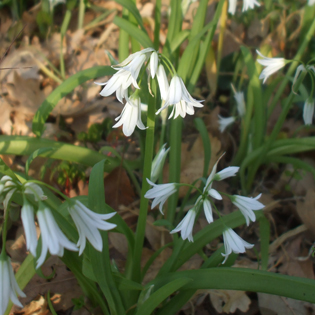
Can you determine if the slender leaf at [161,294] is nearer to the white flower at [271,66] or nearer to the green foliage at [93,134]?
the white flower at [271,66]

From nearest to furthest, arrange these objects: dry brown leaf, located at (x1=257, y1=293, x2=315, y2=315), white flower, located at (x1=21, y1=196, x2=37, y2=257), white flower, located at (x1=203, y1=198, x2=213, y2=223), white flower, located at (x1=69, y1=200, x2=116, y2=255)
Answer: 1. white flower, located at (x1=21, y1=196, x2=37, y2=257)
2. white flower, located at (x1=69, y1=200, x2=116, y2=255)
3. white flower, located at (x1=203, y1=198, x2=213, y2=223)
4. dry brown leaf, located at (x1=257, y1=293, x2=315, y2=315)

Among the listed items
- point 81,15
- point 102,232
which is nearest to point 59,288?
point 102,232

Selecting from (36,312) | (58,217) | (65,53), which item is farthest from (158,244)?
(65,53)

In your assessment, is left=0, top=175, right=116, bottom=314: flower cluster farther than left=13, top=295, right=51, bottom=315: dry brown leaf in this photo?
No

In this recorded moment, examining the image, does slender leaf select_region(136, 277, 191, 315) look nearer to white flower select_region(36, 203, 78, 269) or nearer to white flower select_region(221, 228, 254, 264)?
white flower select_region(221, 228, 254, 264)

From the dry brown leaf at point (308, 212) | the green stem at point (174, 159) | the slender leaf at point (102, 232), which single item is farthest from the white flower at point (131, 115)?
the dry brown leaf at point (308, 212)

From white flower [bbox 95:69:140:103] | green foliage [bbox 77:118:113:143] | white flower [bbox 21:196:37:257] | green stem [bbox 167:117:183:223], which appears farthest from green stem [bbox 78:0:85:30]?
white flower [bbox 21:196:37:257]

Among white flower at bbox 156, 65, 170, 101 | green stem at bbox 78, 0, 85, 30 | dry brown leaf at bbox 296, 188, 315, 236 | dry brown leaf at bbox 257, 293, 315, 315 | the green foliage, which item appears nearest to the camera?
white flower at bbox 156, 65, 170, 101

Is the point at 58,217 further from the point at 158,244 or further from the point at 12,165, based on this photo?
the point at 12,165

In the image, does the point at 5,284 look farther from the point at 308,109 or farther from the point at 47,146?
the point at 308,109
